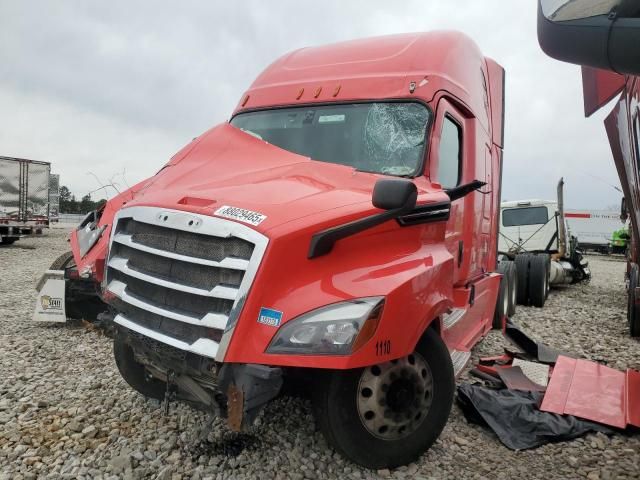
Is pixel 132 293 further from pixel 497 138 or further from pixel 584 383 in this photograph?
pixel 497 138

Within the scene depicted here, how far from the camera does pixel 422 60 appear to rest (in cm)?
402

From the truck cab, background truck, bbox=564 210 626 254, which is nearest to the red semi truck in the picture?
the truck cab

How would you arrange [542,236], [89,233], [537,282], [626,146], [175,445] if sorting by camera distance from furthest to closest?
[542,236]
[537,282]
[626,146]
[89,233]
[175,445]

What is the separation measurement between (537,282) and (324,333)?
8.84 metres

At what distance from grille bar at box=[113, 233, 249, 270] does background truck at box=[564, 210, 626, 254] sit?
34775 millimetres

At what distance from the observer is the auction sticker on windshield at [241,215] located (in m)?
2.60

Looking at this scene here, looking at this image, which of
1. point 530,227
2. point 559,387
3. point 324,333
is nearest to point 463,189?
point 324,333

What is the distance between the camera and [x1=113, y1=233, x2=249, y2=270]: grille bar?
100 inches

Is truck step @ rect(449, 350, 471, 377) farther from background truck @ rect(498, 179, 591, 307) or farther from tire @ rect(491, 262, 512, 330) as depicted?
background truck @ rect(498, 179, 591, 307)

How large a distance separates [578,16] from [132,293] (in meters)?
2.70

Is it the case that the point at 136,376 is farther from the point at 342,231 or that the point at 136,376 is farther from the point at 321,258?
the point at 342,231

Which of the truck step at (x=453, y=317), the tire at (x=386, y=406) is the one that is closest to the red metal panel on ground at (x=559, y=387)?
the truck step at (x=453, y=317)

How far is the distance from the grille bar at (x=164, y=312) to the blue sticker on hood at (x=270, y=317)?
0.61 feet

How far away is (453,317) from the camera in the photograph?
412 cm
